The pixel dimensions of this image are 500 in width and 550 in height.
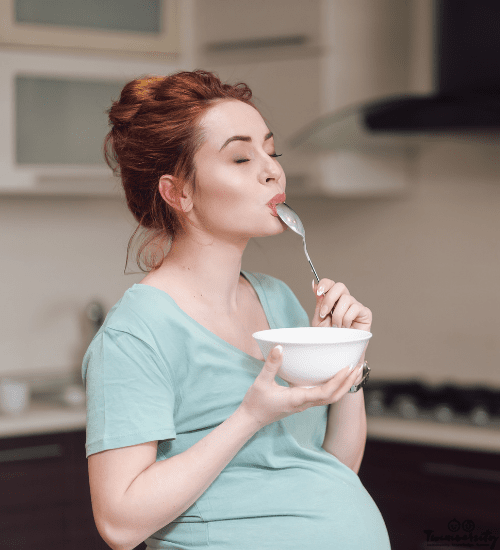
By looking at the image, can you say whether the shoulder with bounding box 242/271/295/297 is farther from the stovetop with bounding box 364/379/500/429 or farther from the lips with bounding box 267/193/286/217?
the stovetop with bounding box 364/379/500/429

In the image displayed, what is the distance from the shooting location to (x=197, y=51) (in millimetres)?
2635

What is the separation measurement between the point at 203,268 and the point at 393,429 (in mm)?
1338

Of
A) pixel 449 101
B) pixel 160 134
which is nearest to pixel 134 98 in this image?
→ pixel 160 134

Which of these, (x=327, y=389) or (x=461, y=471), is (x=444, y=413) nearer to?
(x=461, y=471)

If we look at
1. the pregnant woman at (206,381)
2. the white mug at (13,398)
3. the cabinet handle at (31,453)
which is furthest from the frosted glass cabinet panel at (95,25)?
the pregnant woman at (206,381)

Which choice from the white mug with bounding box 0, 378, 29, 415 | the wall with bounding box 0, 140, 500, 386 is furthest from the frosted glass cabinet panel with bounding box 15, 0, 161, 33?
the white mug with bounding box 0, 378, 29, 415

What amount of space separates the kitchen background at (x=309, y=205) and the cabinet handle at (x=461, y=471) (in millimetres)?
18

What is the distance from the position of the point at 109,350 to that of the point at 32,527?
5.07 feet

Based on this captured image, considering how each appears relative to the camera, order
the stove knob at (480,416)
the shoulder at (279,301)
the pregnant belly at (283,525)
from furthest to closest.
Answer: the stove knob at (480,416)
the shoulder at (279,301)
the pregnant belly at (283,525)

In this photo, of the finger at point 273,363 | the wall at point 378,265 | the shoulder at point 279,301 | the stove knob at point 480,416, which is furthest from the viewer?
the wall at point 378,265

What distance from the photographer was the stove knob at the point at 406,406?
7.80ft

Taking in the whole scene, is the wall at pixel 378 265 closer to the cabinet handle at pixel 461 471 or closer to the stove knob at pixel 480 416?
the stove knob at pixel 480 416

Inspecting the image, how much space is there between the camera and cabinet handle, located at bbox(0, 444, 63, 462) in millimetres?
2252

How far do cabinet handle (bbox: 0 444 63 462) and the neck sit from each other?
4.50ft
